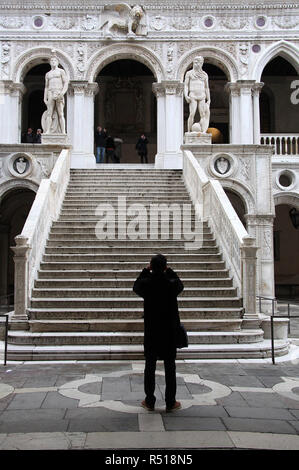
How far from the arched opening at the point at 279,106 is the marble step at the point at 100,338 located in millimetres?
18074

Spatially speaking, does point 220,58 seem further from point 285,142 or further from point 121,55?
point 285,142

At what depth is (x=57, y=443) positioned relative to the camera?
4344 mm

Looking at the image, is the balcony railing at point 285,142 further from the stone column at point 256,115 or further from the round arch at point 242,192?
the round arch at point 242,192

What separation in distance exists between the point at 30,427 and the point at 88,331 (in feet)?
12.6

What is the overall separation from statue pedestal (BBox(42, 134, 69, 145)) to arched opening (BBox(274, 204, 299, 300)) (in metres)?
12.0

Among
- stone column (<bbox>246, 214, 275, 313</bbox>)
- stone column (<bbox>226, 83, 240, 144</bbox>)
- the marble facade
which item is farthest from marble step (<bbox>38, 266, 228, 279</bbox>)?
stone column (<bbox>226, 83, 240, 144</bbox>)

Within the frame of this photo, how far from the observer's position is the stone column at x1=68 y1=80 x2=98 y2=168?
→ 19.9 metres

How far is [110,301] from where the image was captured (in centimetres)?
925

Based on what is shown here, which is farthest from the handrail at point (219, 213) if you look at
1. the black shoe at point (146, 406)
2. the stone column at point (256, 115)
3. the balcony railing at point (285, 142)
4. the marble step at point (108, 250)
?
the stone column at point (256, 115)

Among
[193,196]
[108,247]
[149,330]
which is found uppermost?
[193,196]

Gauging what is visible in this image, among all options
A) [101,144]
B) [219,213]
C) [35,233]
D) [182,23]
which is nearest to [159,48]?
[182,23]

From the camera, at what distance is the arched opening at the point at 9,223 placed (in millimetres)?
18742

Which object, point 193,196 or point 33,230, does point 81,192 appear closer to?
point 193,196
